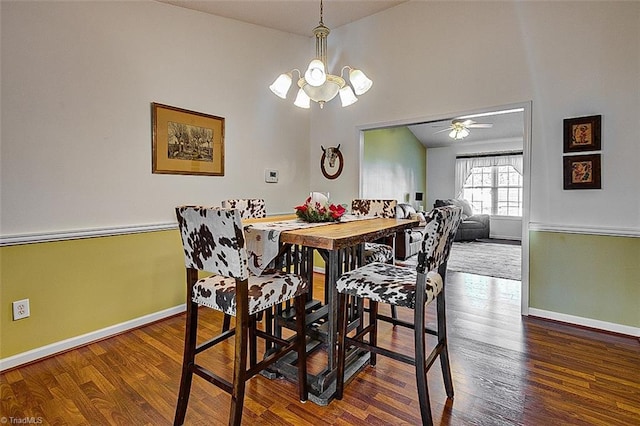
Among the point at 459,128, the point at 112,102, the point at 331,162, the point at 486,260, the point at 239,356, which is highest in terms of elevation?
the point at 459,128

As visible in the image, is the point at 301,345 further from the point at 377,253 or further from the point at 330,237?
the point at 377,253

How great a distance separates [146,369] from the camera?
2133 mm

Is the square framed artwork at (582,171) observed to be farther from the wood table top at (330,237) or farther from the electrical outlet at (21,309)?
the electrical outlet at (21,309)

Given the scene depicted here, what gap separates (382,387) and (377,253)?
1.16 m

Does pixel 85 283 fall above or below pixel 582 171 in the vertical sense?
below

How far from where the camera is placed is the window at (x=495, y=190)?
8.07 metres

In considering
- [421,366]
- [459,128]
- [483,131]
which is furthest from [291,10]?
[483,131]

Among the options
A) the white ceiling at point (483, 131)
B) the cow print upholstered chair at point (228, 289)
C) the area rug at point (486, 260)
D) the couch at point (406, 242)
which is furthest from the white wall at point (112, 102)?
the white ceiling at point (483, 131)

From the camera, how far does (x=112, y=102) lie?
2.61 metres

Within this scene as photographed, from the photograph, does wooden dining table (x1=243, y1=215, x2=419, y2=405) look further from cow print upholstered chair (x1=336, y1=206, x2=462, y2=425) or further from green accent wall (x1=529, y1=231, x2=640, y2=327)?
green accent wall (x1=529, y1=231, x2=640, y2=327)

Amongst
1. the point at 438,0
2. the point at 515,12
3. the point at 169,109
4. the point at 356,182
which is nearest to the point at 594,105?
the point at 515,12

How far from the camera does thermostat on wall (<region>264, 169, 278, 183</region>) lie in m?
3.91

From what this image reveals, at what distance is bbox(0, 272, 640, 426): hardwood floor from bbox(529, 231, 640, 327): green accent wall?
0.71ft

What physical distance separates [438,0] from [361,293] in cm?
321
